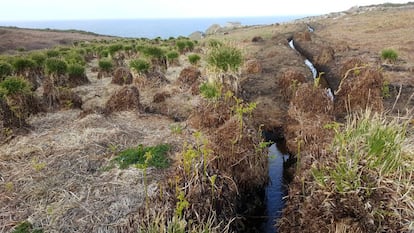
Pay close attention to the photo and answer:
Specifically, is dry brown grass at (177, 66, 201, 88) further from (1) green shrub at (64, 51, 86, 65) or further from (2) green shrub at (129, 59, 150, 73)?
(1) green shrub at (64, 51, 86, 65)

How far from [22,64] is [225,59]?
9250 millimetres

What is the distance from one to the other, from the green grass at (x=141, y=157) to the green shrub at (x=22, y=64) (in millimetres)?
9783

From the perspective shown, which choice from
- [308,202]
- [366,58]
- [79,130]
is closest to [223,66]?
[79,130]

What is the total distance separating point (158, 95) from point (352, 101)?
691 cm

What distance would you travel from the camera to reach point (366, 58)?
61.6 feet

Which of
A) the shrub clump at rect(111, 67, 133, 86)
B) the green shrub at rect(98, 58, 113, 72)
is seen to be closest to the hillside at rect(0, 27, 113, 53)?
the green shrub at rect(98, 58, 113, 72)

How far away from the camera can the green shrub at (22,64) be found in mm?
14258

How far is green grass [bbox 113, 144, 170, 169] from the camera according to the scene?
6.96 m

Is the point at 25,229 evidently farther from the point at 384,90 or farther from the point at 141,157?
the point at 384,90

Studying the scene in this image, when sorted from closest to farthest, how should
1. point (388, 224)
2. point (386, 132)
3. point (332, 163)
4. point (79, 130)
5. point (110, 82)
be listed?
1. point (388, 224)
2. point (386, 132)
3. point (332, 163)
4. point (79, 130)
5. point (110, 82)

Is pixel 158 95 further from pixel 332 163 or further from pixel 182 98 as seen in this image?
pixel 332 163

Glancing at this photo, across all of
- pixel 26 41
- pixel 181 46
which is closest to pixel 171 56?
pixel 181 46

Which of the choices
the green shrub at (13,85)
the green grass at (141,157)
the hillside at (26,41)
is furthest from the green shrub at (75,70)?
the hillside at (26,41)

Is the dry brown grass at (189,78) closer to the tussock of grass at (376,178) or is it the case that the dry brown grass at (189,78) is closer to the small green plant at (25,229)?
the tussock of grass at (376,178)
